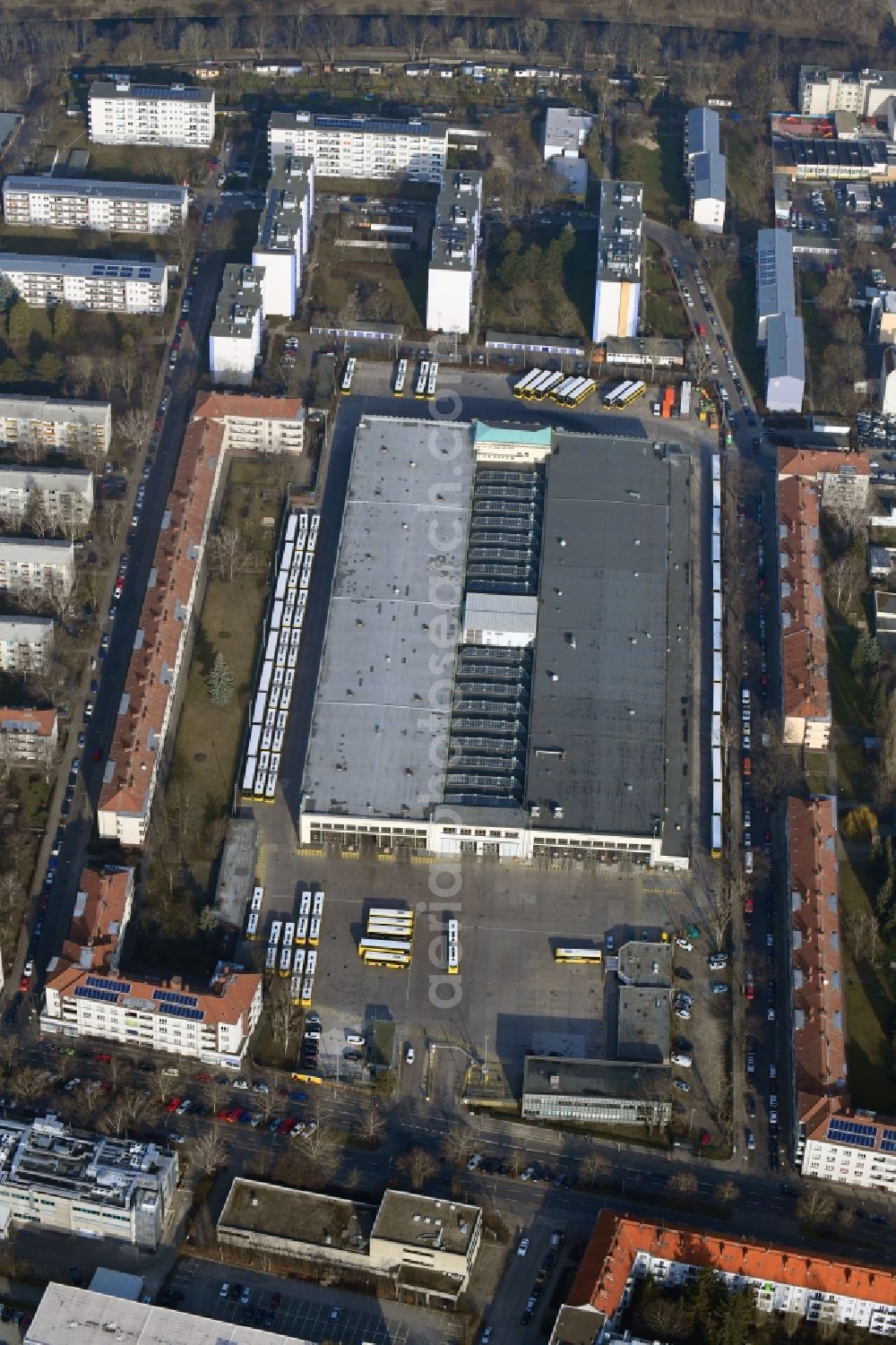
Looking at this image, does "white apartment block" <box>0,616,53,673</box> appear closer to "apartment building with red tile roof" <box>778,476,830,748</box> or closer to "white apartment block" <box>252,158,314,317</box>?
"white apartment block" <box>252,158,314,317</box>

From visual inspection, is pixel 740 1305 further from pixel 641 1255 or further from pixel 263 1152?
pixel 263 1152

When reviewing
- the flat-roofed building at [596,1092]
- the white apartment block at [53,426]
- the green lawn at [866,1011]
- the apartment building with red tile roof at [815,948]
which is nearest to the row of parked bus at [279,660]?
the white apartment block at [53,426]

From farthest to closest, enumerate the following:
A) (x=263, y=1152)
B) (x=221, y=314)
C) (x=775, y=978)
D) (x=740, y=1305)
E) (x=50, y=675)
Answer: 1. (x=221, y=314)
2. (x=50, y=675)
3. (x=775, y=978)
4. (x=263, y=1152)
5. (x=740, y=1305)

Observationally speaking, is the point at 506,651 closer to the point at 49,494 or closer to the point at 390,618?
the point at 390,618

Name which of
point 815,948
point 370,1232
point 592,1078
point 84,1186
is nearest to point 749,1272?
point 592,1078

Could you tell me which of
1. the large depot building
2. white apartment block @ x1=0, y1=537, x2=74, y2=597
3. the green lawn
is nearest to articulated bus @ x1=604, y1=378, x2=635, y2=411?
the large depot building

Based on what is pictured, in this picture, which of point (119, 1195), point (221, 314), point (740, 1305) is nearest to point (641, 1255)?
point (740, 1305)
